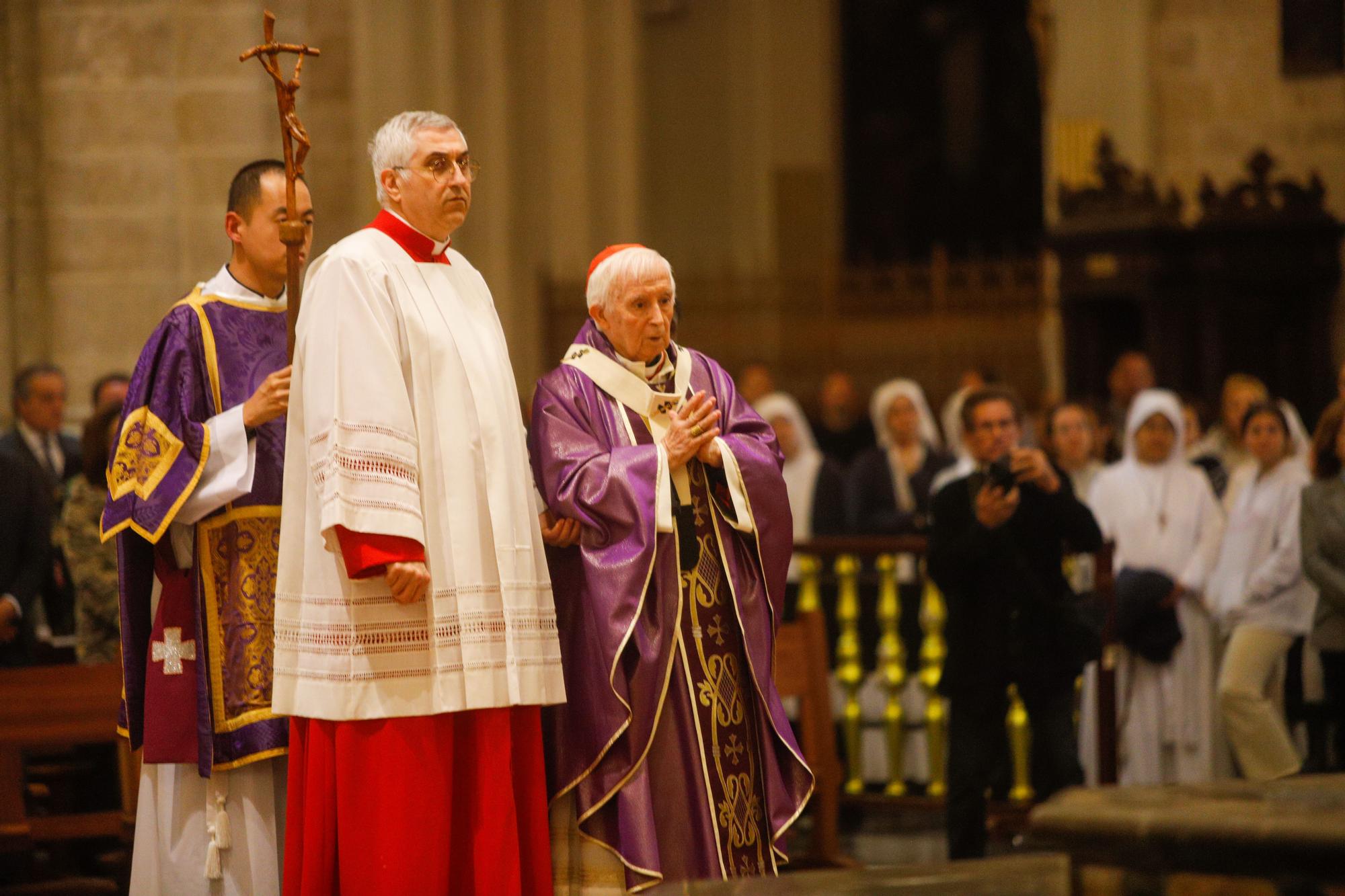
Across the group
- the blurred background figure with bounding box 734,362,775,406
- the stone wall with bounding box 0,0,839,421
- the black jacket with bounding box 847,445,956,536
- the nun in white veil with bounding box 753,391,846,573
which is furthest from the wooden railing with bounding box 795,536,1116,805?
the stone wall with bounding box 0,0,839,421

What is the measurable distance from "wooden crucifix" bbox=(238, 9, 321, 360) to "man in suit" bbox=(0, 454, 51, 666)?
8.90 ft

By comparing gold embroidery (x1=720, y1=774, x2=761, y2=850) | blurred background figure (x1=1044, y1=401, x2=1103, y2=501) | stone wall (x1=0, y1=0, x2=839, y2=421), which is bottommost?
gold embroidery (x1=720, y1=774, x2=761, y2=850)

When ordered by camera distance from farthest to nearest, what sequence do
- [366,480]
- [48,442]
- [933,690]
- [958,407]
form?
[958,407] → [48,442] → [933,690] → [366,480]

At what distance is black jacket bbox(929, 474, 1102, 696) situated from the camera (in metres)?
5.61

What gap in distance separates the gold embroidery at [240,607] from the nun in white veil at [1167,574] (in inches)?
150

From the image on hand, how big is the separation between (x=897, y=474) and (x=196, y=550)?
16.7ft

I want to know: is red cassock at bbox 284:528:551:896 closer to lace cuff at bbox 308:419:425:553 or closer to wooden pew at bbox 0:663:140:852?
lace cuff at bbox 308:419:425:553

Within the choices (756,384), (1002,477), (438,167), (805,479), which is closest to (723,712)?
(438,167)

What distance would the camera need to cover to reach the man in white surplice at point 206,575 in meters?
3.98

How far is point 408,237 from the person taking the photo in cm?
393

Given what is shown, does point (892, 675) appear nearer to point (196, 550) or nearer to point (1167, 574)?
point (1167, 574)

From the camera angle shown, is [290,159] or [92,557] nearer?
[290,159]

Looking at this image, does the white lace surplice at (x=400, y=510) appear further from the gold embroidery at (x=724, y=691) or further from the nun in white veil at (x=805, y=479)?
the nun in white veil at (x=805, y=479)

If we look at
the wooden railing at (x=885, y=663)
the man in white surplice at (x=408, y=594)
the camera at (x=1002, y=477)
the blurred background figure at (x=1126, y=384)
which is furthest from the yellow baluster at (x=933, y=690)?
the man in white surplice at (x=408, y=594)
